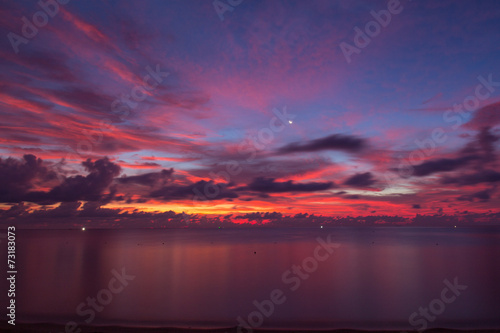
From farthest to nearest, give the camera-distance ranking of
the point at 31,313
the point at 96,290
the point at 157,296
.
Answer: the point at 96,290, the point at 157,296, the point at 31,313

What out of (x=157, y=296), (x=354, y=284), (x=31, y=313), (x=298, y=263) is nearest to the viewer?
(x=31, y=313)

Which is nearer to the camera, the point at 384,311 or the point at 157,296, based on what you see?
the point at 384,311

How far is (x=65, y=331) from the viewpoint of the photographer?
1820 cm

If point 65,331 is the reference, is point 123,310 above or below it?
below

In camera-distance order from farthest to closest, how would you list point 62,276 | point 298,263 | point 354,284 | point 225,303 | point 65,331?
point 298,263
point 62,276
point 354,284
point 225,303
point 65,331

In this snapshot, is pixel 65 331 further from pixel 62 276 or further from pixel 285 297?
pixel 62 276

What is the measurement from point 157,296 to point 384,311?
69.6 feet

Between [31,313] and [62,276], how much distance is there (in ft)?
63.7

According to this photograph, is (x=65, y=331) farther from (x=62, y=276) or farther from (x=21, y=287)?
(x=62, y=276)

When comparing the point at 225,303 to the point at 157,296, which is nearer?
the point at 225,303

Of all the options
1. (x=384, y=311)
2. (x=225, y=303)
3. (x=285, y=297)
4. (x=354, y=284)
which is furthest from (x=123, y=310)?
(x=354, y=284)

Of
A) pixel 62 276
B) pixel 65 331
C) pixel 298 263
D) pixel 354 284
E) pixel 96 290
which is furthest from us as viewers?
pixel 298 263

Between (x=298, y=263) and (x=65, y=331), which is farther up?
(x=65, y=331)

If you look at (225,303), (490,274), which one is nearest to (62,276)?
(225,303)
